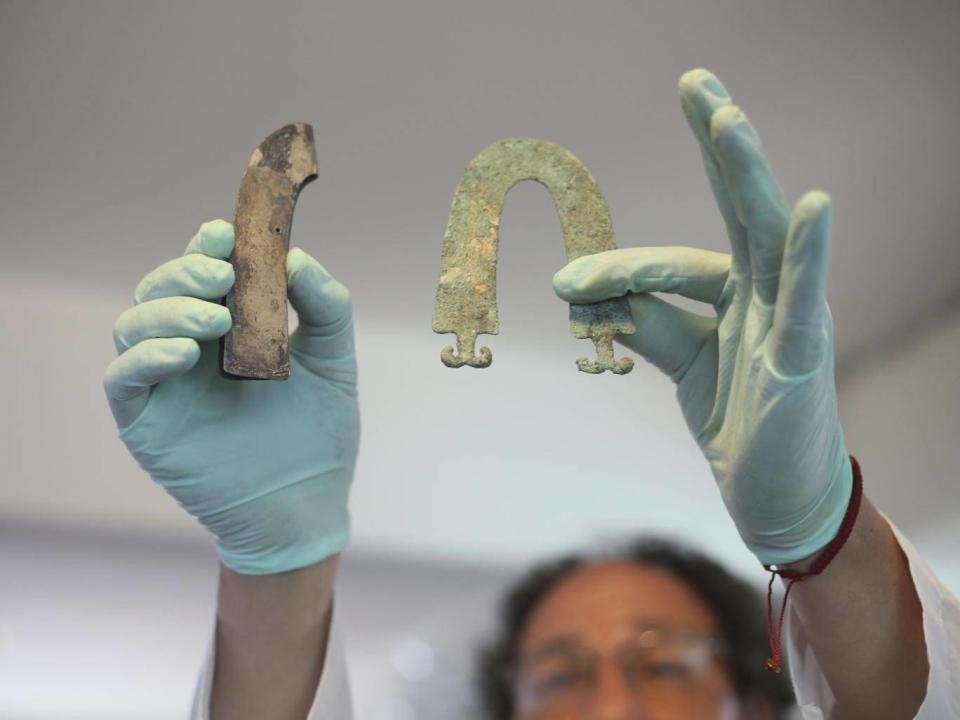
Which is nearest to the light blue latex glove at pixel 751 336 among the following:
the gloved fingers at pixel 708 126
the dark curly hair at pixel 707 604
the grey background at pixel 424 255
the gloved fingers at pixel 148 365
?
the gloved fingers at pixel 708 126

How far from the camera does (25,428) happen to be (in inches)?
90.0

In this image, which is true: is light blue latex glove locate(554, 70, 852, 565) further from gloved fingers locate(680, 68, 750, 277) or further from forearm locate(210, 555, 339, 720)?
forearm locate(210, 555, 339, 720)

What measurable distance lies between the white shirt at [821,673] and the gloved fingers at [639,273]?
0.52 meters

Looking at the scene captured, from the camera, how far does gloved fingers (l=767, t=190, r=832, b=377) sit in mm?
932

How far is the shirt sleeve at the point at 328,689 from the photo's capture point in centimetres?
152

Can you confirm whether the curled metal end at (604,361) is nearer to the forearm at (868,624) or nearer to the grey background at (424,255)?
the forearm at (868,624)

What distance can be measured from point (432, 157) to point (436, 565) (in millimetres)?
1144

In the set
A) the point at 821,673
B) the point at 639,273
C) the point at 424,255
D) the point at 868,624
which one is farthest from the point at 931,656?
the point at 424,255

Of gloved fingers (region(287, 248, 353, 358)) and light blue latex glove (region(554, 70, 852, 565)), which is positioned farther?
gloved fingers (region(287, 248, 353, 358))

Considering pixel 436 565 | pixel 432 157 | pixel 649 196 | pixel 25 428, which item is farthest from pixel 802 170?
pixel 25 428

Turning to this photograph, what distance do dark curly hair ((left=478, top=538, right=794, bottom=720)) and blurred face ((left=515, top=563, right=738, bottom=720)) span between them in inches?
1.5

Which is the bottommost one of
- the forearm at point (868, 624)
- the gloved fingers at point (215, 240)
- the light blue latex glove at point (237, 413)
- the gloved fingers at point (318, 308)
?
the forearm at point (868, 624)

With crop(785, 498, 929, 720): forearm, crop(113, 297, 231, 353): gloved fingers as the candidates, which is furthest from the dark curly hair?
crop(113, 297, 231, 353): gloved fingers

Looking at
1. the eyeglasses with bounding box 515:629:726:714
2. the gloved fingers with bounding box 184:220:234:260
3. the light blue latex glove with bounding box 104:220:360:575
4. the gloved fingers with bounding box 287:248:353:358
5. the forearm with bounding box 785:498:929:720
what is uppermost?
the gloved fingers with bounding box 184:220:234:260
